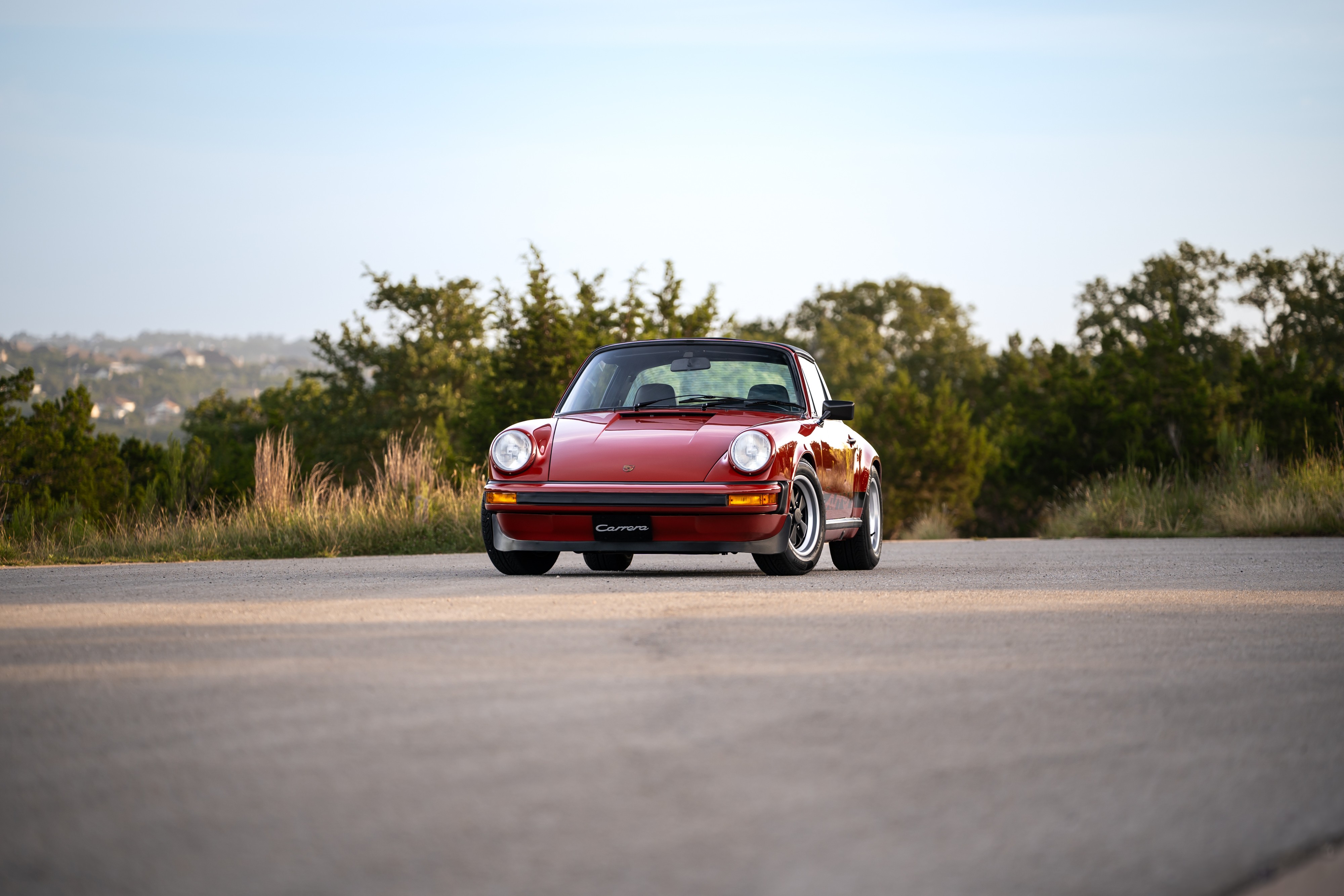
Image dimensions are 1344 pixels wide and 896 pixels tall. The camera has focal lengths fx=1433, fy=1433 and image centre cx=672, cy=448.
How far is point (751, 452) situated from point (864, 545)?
211 cm

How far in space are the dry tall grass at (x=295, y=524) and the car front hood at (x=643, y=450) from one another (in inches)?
187

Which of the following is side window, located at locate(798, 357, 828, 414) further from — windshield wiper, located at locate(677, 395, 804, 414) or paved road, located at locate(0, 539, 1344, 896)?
paved road, located at locate(0, 539, 1344, 896)

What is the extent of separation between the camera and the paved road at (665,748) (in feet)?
9.07

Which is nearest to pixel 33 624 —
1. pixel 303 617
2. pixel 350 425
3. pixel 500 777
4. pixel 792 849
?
pixel 303 617

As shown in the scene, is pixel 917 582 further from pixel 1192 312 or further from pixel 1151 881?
pixel 1192 312

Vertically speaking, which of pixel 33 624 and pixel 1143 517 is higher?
pixel 33 624

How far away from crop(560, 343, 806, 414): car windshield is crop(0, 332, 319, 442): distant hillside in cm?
→ 3360

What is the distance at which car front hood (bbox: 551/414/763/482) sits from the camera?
8.92 m

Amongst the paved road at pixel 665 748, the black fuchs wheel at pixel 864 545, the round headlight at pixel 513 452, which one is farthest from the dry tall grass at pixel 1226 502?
the round headlight at pixel 513 452

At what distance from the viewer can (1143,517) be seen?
16750mm

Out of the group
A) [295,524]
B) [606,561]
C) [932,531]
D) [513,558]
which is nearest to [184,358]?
[932,531]

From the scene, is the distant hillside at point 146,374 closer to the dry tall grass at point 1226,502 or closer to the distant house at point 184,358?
the distant house at point 184,358

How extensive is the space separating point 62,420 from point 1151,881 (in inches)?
1561

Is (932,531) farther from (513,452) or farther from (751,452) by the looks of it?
(513,452)
